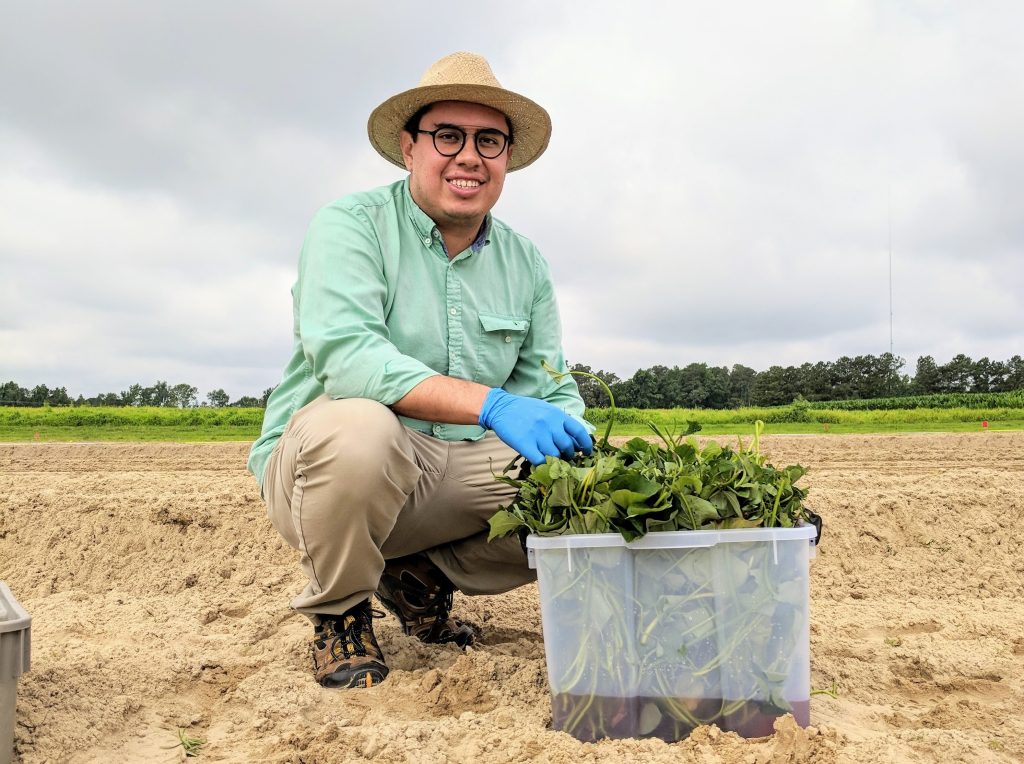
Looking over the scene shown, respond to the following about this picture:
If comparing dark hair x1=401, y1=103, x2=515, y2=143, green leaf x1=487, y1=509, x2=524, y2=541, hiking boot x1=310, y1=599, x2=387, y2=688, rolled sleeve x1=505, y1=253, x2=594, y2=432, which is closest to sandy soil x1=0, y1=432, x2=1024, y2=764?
hiking boot x1=310, y1=599, x2=387, y2=688

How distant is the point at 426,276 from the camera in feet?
9.32

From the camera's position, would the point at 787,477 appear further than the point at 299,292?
No

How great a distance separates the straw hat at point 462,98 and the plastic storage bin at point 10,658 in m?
1.94

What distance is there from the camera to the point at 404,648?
2918 mm

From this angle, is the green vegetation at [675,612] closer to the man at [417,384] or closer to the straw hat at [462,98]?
the man at [417,384]

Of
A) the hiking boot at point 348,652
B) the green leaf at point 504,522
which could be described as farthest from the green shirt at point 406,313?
the hiking boot at point 348,652

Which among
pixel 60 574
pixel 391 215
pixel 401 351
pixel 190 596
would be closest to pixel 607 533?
pixel 401 351

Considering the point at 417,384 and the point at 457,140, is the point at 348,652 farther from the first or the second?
the point at 457,140

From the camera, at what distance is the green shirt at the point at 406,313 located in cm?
248

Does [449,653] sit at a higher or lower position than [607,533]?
lower

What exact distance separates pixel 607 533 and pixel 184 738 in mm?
1207

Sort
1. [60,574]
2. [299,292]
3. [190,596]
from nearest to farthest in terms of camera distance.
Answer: [299,292] < [190,596] < [60,574]

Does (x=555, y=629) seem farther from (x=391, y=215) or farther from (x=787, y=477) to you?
(x=391, y=215)

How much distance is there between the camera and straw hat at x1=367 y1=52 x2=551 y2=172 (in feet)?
9.12
